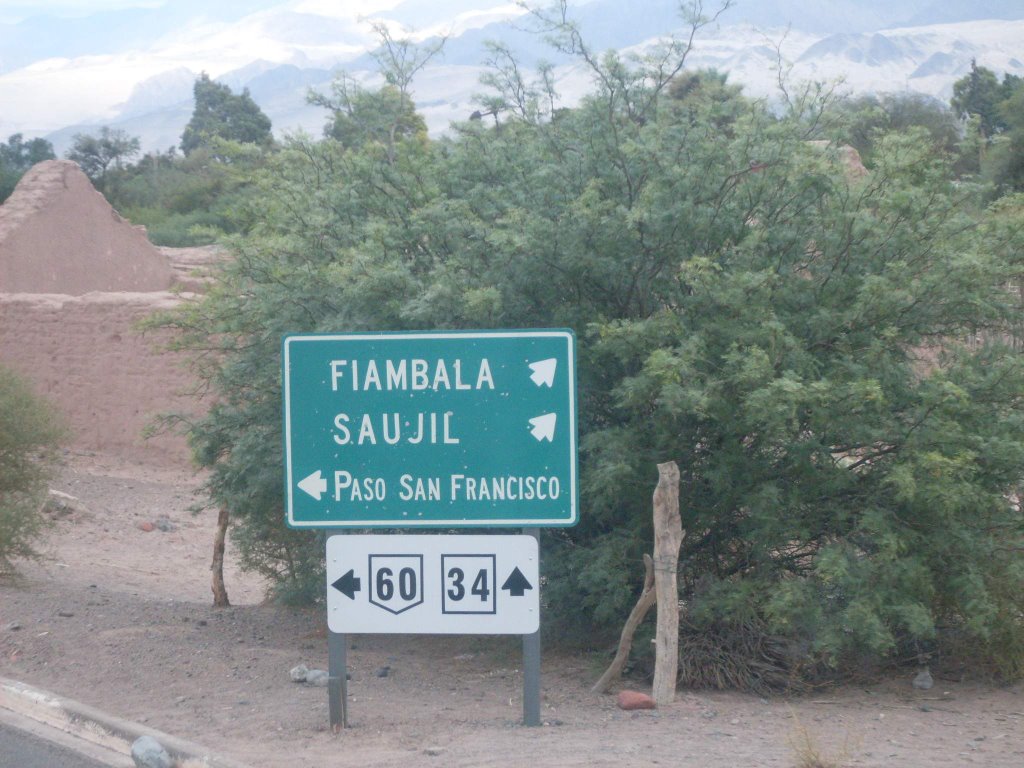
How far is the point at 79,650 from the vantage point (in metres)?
8.64

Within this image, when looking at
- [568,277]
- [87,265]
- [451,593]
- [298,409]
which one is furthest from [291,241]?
[87,265]

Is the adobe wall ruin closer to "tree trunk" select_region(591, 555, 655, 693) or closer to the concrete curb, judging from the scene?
the concrete curb

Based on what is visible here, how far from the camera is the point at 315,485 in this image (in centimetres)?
656

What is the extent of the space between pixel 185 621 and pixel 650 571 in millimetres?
4656

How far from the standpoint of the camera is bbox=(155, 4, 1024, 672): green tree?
7.31 metres

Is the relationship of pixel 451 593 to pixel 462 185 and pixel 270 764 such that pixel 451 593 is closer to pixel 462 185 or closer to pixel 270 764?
pixel 270 764

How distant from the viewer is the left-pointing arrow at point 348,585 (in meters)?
6.52

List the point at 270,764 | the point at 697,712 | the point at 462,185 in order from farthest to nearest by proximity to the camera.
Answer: the point at 462,185 < the point at 697,712 < the point at 270,764

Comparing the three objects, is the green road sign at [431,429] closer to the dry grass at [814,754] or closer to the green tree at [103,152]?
the dry grass at [814,754]

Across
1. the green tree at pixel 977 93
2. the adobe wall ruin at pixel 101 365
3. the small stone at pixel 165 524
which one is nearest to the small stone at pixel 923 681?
the small stone at pixel 165 524

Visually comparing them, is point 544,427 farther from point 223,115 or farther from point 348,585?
point 223,115

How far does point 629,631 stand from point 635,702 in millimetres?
456

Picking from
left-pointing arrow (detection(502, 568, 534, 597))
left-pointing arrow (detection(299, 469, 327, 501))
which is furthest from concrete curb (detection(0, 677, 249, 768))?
left-pointing arrow (detection(502, 568, 534, 597))

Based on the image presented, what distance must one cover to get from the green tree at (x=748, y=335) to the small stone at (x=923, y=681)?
0.26m
